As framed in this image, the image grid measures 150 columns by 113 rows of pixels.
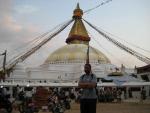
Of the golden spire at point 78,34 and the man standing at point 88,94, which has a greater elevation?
→ the golden spire at point 78,34

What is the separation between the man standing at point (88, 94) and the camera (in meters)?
7.90

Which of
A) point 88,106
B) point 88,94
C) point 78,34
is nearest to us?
point 88,106

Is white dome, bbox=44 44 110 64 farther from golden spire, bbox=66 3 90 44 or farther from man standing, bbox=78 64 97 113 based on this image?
man standing, bbox=78 64 97 113

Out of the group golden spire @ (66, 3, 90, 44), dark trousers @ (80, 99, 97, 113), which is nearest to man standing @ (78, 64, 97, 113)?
dark trousers @ (80, 99, 97, 113)

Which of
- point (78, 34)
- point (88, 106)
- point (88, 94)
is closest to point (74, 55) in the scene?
point (78, 34)

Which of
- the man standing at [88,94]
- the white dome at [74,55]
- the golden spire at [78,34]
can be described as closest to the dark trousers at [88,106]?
the man standing at [88,94]

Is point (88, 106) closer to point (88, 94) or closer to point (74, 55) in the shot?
point (88, 94)

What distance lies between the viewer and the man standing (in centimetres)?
790

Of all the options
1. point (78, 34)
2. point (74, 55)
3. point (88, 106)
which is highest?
point (78, 34)

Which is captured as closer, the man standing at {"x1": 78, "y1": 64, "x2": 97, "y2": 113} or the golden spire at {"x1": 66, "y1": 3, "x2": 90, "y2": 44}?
the man standing at {"x1": 78, "y1": 64, "x2": 97, "y2": 113}

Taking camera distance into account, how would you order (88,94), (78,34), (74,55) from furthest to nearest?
1. (74,55)
2. (78,34)
3. (88,94)

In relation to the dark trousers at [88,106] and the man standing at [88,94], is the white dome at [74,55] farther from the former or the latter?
the dark trousers at [88,106]

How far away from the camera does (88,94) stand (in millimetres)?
8008

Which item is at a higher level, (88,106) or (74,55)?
(74,55)
